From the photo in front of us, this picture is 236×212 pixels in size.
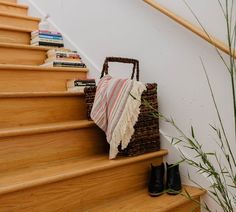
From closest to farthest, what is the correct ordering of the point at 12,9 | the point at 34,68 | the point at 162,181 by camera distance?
the point at 162,181 → the point at 34,68 → the point at 12,9

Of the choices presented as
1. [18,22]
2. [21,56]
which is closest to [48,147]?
[21,56]

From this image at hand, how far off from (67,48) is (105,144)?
1122 mm

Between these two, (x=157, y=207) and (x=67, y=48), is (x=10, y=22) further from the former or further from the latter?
(x=157, y=207)

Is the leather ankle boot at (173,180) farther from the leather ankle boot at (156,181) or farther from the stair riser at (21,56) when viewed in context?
the stair riser at (21,56)

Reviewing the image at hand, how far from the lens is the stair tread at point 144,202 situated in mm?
1282

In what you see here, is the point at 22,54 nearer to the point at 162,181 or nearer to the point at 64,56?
the point at 64,56

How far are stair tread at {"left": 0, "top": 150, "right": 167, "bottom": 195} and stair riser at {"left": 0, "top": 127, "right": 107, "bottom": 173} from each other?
4 centimetres

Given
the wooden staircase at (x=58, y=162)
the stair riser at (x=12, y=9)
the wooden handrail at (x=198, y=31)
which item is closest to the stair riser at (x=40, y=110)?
the wooden staircase at (x=58, y=162)

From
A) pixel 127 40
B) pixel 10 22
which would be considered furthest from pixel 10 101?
pixel 10 22

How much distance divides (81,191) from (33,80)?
0.91 metres

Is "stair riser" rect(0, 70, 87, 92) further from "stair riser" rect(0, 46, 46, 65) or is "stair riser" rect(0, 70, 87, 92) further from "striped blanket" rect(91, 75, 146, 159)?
"striped blanket" rect(91, 75, 146, 159)

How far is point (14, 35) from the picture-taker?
2357mm

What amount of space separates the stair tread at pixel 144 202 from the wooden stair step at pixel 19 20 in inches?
69.3

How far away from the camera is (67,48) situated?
Answer: 248cm
